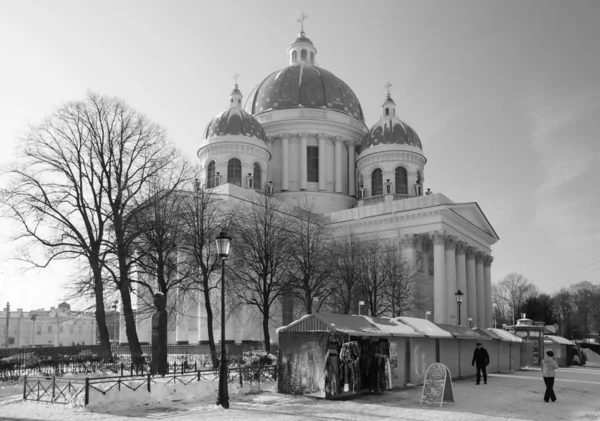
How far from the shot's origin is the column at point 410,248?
1957 inches

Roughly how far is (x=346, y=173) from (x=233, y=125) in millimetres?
13553

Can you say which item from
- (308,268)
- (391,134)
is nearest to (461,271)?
(391,134)

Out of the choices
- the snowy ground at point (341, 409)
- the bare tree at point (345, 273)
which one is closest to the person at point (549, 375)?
the snowy ground at point (341, 409)

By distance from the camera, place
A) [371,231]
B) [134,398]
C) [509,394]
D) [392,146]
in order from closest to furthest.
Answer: [134,398], [509,394], [371,231], [392,146]

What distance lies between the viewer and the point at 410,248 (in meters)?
49.9

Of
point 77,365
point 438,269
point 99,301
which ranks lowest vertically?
point 77,365

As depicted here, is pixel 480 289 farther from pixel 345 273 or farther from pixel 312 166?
pixel 345 273

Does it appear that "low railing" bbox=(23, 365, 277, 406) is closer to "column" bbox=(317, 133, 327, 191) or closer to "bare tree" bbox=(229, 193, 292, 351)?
"bare tree" bbox=(229, 193, 292, 351)

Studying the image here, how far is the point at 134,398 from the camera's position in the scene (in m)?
16.9

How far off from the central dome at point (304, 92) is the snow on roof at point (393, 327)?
139 feet

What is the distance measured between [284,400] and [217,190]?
32.5m

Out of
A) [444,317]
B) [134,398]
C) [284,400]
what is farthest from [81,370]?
[444,317]

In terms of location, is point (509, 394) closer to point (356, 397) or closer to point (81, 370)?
point (356, 397)

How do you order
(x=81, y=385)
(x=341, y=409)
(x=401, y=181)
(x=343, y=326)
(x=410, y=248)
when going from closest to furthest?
(x=341, y=409), (x=81, y=385), (x=343, y=326), (x=410, y=248), (x=401, y=181)
